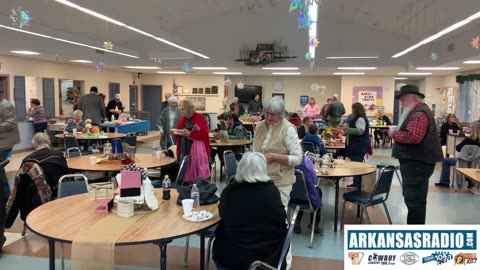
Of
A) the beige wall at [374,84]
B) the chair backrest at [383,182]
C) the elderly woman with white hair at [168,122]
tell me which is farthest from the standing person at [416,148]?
the beige wall at [374,84]

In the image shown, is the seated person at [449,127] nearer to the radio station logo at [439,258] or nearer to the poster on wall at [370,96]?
the poster on wall at [370,96]

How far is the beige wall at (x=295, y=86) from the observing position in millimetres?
17219

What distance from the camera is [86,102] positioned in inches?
350

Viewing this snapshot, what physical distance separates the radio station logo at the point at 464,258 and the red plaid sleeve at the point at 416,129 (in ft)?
6.60

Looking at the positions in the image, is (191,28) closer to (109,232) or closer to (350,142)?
(350,142)

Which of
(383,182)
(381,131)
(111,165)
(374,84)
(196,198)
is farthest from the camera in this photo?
(374,84)

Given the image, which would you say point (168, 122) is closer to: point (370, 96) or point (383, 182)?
point (383, 182)

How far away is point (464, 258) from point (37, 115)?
11.0m

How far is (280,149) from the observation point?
10.8 feet

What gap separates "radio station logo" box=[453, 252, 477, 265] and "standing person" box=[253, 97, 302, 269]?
1635mm

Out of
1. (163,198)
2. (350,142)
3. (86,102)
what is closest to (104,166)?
(163,198)

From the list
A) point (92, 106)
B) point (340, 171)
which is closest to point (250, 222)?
point (340, 171)

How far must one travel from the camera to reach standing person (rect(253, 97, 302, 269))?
10.5 feet

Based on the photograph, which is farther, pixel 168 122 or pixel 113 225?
pixel 168 122
